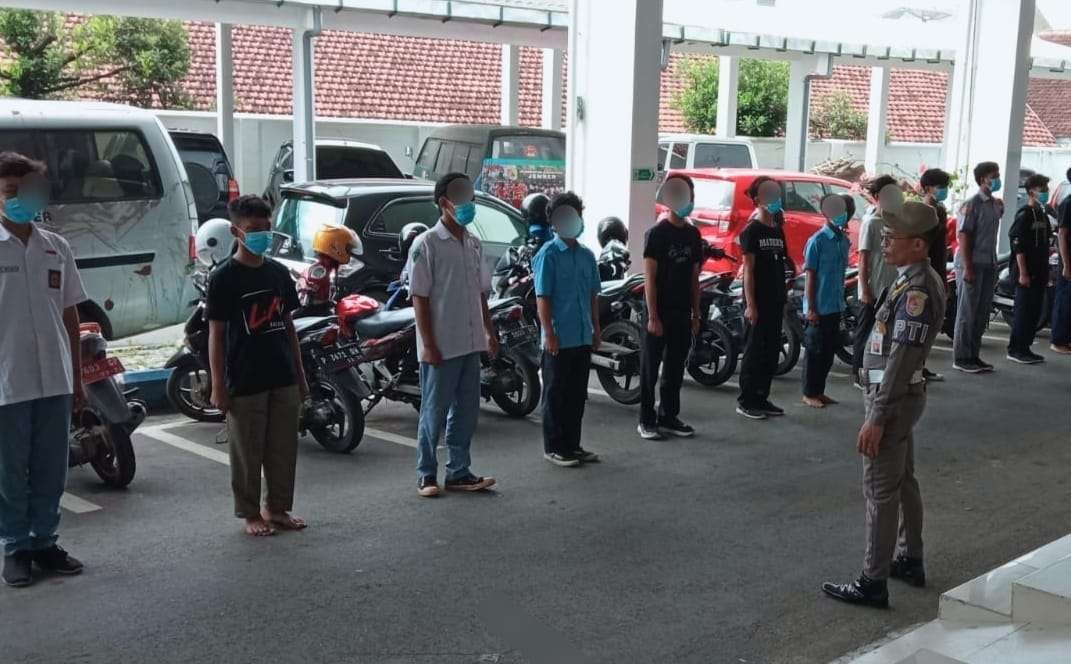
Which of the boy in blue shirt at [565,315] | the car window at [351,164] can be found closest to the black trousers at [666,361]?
the boy in blue shirt at [565,315]

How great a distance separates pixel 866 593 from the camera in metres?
5.14

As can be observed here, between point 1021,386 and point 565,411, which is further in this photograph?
point 1021,386

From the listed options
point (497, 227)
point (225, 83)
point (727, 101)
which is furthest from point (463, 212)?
point (727, 101)

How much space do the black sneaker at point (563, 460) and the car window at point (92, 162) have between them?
426 centimetres

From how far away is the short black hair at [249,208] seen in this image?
18.7 ft

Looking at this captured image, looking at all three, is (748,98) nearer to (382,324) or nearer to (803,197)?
(803,197)

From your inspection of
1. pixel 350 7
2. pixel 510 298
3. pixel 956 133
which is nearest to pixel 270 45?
pixel 350 7

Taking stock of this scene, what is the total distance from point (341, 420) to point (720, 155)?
13.9 metres

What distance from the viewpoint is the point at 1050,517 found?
6520mm

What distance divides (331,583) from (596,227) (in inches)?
273

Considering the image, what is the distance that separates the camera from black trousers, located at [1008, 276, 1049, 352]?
429 inches

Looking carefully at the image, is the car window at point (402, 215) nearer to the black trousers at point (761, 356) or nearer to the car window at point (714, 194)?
the black trousers at point (761, 356)

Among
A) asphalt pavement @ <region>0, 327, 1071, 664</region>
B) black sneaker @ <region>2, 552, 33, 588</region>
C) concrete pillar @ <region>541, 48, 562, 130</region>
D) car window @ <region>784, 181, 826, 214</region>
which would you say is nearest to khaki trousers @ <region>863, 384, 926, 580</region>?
asphalt pavement @ <region>0, 327, 1071, 664</region>

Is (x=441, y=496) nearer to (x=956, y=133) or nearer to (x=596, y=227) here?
(x=596, y=227)
